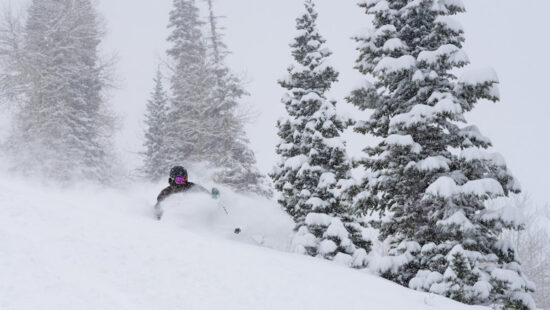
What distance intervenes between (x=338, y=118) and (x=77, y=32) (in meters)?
18.5

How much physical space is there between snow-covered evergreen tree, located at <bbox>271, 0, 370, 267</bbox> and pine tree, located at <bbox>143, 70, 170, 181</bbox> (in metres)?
12.7

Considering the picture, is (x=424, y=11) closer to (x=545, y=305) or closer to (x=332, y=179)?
(x=332, y=179)

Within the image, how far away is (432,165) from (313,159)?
15.9 feet

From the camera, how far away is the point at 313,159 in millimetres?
14242

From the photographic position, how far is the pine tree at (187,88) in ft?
75.4

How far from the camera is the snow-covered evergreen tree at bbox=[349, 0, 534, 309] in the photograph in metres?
9.45

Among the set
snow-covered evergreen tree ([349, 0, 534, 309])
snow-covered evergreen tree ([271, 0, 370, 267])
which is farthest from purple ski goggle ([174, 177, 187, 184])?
snow-covered evergreen tree ([349, 0, 534, 309])

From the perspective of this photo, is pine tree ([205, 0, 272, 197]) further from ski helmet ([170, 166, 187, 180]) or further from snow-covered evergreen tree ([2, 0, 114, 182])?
ski helmet ([170, 166, 187, 180])

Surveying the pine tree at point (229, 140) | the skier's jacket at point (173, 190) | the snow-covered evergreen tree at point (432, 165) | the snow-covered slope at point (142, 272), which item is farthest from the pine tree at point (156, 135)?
the snow-covered slope at point (142, 272)

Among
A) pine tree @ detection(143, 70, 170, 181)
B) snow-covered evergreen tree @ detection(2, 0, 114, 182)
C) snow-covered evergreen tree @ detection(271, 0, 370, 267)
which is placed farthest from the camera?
pine tree @ detection(143, 70, 170, 181)

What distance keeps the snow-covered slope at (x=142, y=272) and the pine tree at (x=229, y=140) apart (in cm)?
1331

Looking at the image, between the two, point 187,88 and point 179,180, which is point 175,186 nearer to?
point 179,180

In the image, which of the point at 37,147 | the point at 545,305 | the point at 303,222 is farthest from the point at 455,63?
the point at 545,305

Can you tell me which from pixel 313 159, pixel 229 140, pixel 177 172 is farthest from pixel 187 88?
pixel 177 172
